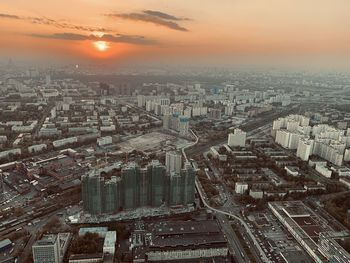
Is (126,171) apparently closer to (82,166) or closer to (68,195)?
(68,195)

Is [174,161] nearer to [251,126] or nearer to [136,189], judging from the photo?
[136,189]

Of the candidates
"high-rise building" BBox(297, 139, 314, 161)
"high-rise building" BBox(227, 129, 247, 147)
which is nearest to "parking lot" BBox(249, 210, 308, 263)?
"high-rise building" BBox(297, 139, 314, 161)

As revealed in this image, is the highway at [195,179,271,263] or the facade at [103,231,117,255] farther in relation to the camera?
the highway at [195,179,271,263]

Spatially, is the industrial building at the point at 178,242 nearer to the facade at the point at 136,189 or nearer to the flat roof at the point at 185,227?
the flat roof at the point at 185,227

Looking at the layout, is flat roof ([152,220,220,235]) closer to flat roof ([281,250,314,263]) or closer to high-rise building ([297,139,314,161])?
flat roof ([281,250,314,263])

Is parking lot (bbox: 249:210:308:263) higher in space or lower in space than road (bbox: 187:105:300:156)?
lower

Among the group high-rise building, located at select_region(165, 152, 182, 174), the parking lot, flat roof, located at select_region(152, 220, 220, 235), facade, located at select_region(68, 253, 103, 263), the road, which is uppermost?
high-rise building, located at select_region(165, 152, 182, 174)

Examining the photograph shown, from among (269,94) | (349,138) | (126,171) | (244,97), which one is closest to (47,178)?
(126,171)

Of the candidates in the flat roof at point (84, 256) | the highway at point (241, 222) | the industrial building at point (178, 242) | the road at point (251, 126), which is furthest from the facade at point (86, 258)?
the road at point (251, 126)
